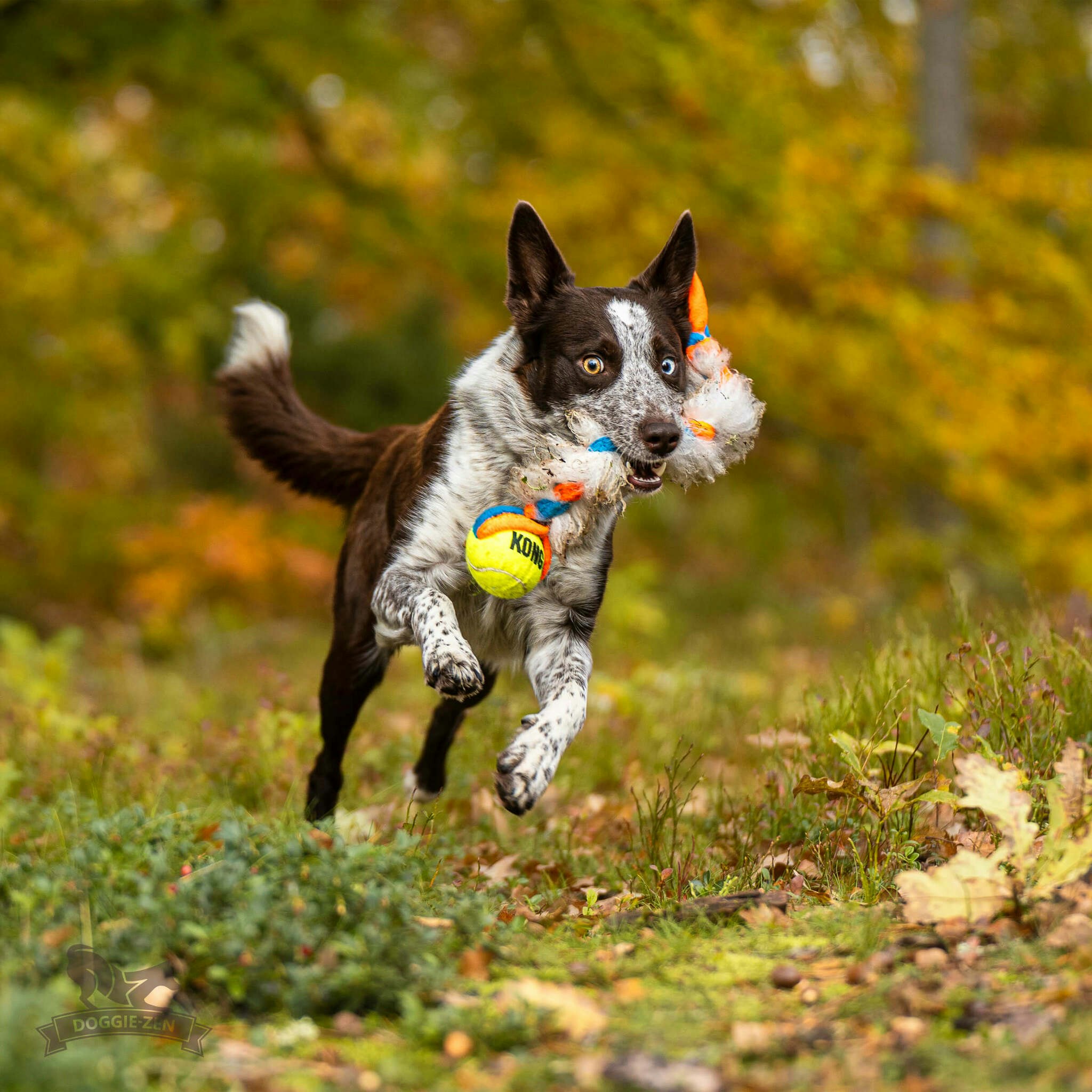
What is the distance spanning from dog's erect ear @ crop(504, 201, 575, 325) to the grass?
1.59 metres

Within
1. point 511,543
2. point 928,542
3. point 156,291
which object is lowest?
point 511,543

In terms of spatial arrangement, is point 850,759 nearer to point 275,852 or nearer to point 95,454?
point 275,852

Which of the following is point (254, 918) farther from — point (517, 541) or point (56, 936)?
point (517, 541)

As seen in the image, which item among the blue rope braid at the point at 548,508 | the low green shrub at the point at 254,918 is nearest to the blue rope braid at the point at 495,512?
the blue rope braid at the point at 548,508

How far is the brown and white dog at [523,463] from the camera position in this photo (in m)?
3.75

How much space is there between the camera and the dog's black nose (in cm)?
367

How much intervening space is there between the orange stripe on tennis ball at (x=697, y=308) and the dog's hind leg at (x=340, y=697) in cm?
151

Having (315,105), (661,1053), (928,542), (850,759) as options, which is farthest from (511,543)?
(315,105)

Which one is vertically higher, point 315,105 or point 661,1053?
point 315,105

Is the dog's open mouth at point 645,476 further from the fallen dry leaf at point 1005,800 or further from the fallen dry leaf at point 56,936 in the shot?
the fallen dry leaf at point 56,936

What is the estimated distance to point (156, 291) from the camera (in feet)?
34.7

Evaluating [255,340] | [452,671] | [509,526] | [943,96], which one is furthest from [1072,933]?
[943,96]

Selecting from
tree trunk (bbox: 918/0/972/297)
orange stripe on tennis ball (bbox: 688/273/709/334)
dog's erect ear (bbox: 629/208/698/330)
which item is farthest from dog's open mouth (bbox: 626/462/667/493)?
tree trunk (bbox: 918/0/972/297)

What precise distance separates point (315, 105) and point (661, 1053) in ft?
35.7
